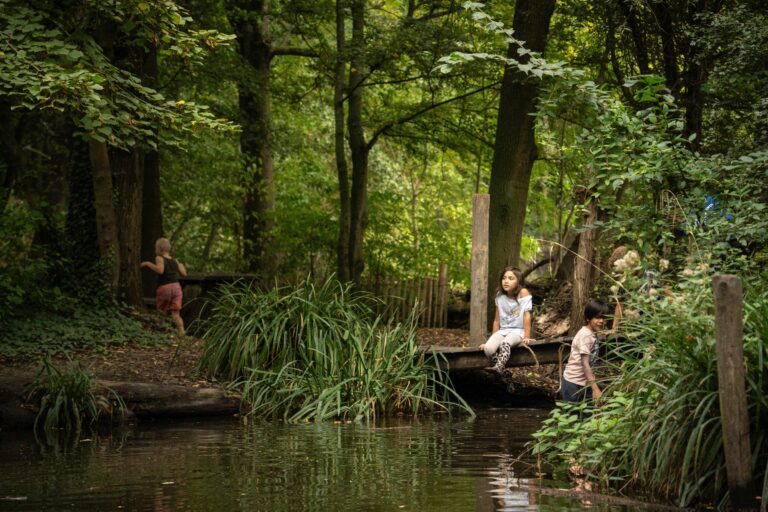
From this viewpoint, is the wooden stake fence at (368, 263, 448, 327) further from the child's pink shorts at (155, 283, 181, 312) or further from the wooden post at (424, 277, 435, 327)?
the child's pink shorts at (155, 283, 181, 312)

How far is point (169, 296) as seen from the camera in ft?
53.5

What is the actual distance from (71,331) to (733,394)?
33.9ft

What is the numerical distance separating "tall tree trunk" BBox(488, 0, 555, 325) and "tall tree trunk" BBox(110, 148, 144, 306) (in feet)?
18.0

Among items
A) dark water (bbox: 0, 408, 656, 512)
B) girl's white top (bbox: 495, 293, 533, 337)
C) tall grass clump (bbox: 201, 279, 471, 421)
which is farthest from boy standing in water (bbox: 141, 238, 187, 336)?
girl's white top (bbox: 495, 293, 533, 337)

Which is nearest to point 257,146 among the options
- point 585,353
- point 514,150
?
point 514,150

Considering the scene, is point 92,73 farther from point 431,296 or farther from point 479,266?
point 431,296

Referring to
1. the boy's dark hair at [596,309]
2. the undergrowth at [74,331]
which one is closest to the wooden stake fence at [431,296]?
the undergrowth at [74,331]

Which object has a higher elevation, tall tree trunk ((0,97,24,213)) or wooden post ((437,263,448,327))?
tall tree trunk ((0,97,24,213))

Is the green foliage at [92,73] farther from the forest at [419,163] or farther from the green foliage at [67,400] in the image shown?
the green foliage at [67,400]

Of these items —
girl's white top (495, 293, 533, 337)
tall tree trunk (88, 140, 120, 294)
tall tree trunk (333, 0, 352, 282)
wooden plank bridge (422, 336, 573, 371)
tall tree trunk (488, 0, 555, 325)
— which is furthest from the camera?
tall tree trunk (333, 0, 352, 282)

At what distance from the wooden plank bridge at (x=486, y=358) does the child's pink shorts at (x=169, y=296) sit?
5.08 m

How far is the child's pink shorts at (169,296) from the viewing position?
53.4ft

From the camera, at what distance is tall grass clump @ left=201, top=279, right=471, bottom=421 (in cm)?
1187

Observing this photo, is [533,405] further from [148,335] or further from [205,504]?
[205,504]
